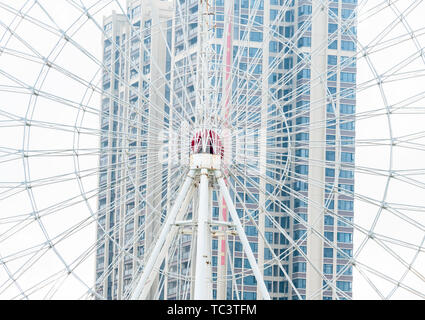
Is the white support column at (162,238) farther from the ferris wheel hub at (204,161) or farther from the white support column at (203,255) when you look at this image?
the white support column at (203,255)

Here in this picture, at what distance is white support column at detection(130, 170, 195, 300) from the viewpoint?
82.2ft

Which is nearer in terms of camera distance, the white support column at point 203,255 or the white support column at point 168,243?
the white support column at point 203,255

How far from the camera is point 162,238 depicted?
25625 mm

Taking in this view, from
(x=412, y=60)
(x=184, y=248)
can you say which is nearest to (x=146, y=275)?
(x=412, y=60)

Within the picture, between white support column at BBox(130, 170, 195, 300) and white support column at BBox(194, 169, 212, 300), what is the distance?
1.40ft

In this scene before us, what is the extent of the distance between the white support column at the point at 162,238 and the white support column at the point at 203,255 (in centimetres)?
43

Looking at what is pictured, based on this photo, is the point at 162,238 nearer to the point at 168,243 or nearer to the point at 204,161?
the point at 168,243

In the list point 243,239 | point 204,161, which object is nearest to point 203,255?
point 243,239

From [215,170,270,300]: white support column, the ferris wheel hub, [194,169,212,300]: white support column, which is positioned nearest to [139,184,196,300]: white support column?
the ferris wheel hub

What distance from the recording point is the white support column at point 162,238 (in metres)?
25.1

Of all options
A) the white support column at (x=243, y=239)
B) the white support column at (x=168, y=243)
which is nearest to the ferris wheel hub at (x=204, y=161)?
the white support column at (x=243, y=239)

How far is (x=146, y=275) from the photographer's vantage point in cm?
2520

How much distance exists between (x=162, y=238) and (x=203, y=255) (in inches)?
37.8
